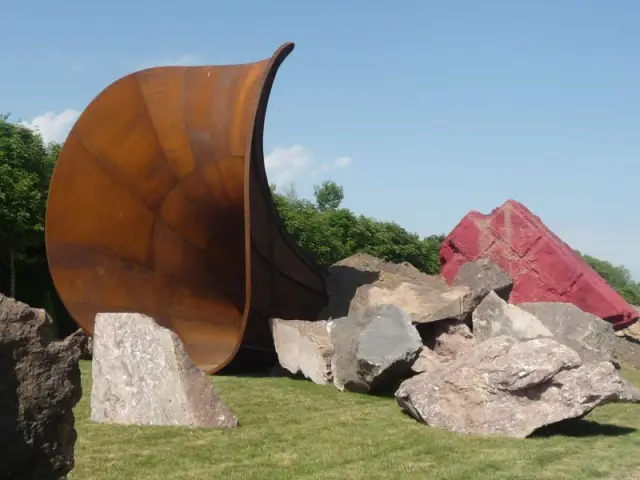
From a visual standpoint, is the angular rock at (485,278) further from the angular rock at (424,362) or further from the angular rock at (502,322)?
the angular rock at (424,362)

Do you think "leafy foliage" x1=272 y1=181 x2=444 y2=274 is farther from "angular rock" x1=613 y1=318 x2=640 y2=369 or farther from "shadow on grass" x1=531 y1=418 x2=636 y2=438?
"shadow on grass" x1=531 y1=418 x2=636 y2=438

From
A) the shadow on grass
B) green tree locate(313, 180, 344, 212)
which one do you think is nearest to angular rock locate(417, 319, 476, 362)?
the shadow on grass

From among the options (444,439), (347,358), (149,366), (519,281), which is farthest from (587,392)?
(519,281)

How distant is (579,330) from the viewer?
7.12 metres

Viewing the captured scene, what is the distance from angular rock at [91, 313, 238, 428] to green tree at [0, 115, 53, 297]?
7.00m

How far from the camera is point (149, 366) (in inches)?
193

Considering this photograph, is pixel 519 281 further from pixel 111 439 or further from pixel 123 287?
pixel 111 439

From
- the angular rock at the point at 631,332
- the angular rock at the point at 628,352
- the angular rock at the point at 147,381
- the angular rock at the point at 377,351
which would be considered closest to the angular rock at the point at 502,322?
the angular rock at the point at 377,351

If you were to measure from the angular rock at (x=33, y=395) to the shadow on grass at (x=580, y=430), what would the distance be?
324 cm

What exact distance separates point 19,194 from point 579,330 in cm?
833

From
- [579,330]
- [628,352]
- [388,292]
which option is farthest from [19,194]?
[628,352]

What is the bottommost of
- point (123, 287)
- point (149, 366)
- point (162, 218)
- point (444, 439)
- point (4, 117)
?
point (444, 439)

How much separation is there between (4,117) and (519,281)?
345 inches

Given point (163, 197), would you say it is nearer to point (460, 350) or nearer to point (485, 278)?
point (460, 350)
